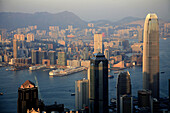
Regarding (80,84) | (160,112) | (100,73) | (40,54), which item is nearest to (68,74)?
(40,54)

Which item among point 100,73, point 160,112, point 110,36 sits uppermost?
point 110,36

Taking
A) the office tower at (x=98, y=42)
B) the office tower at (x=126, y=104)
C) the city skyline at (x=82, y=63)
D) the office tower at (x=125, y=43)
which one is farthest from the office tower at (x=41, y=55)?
the office tower at (x=126, y=104)

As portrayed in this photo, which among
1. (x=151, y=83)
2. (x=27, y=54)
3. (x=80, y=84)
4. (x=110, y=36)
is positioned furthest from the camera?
(x=27, y=54)

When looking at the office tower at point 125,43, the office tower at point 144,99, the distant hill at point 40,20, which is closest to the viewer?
Answer: the office tower at point 144,99

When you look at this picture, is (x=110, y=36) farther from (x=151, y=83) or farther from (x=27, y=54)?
(x=27, y=54)

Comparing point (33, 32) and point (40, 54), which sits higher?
point (33, 32)

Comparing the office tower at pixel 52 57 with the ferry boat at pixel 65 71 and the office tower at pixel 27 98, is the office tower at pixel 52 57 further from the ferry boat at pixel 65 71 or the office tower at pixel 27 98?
the office tower at pixel 27 98
